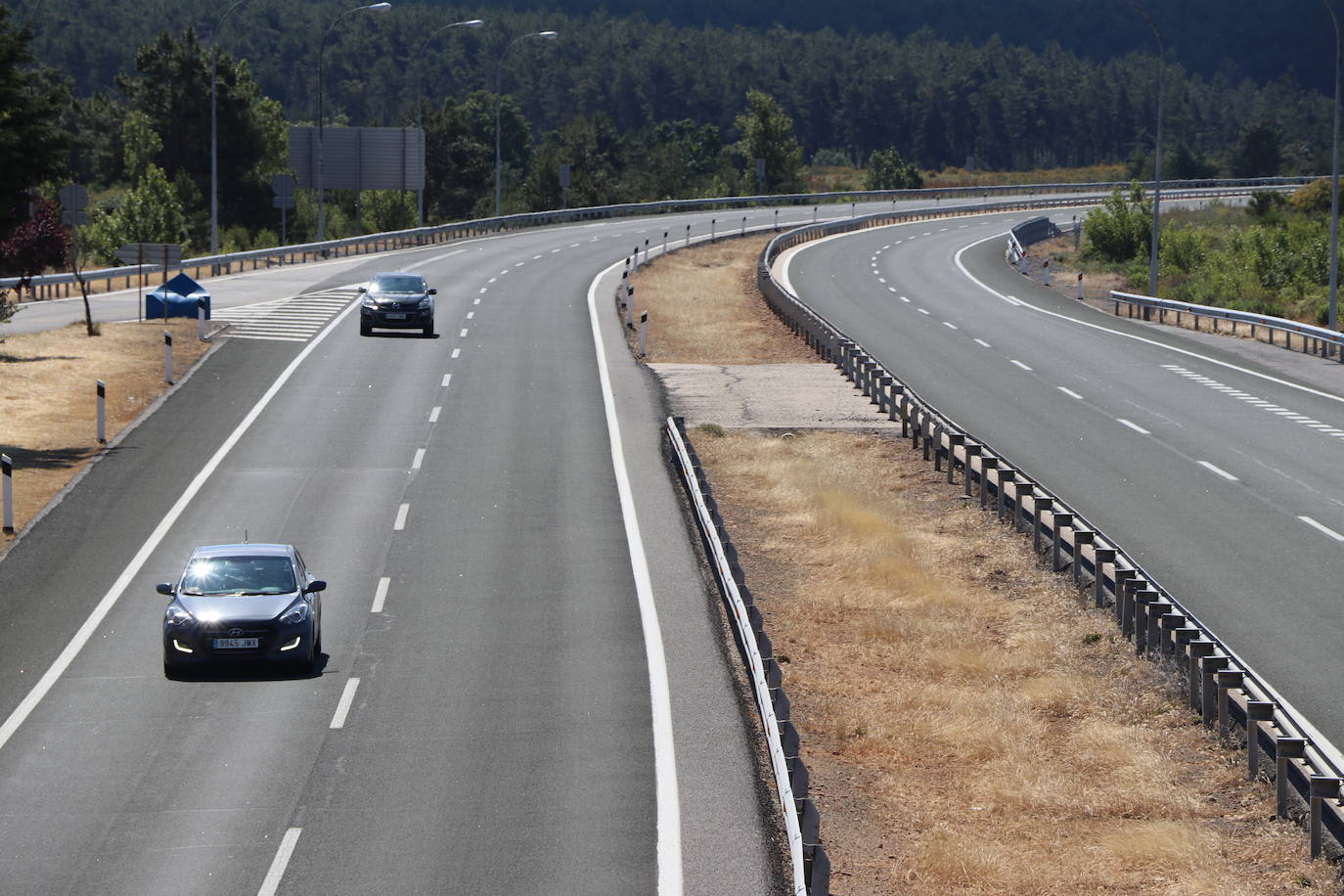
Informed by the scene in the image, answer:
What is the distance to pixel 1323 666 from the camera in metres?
17.5

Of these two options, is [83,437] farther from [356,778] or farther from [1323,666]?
[1323,666]

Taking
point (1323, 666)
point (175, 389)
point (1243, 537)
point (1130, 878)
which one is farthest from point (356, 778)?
point (175, 389)

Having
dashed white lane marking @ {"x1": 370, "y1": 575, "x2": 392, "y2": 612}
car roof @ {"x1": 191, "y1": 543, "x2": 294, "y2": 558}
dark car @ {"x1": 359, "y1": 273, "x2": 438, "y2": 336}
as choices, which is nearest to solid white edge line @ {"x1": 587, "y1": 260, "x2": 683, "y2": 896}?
dashed white lane marking @ {"x1": 370, "y1": 575, "x2": 392, "y2": 612}

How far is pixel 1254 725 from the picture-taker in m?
14.4

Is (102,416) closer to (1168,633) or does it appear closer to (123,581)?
(123,581)

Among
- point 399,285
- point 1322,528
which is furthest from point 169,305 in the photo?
point 1322,528

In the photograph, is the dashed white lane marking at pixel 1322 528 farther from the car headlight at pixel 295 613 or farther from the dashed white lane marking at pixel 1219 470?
the car headlight at pixel 295 613

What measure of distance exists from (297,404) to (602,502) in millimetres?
10476

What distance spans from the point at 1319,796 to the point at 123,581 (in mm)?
14805

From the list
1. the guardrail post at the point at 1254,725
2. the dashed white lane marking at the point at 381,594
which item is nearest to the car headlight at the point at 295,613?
the dashed white lane marking at the point at 381,594

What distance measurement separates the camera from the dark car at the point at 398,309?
43.9 meters

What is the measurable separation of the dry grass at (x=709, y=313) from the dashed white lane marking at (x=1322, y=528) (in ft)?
65.6

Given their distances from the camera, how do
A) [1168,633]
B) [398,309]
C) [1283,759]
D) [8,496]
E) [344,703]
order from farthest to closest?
1. [398,309]
2. [8,496]
3. [1168,633]
4. [344,703]
5. [1283,759]

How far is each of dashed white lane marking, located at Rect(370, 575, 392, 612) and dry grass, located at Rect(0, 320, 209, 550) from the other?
226 inches
